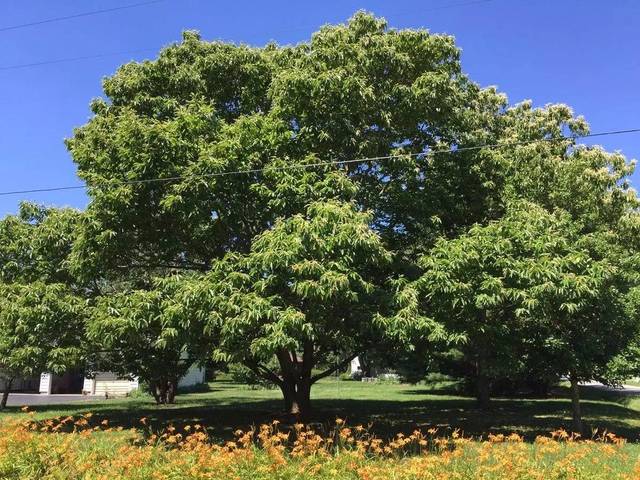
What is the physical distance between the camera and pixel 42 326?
38.7 ft

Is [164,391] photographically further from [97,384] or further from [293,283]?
[293,283]

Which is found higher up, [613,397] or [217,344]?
[217,344]

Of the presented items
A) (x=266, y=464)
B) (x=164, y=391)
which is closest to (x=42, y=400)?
(x=164, y=391)

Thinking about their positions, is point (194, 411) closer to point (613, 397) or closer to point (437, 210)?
point (437, 210)

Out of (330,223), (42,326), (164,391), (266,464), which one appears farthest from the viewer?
(164,391)

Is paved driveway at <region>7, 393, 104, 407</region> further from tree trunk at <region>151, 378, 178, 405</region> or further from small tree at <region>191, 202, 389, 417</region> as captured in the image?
small tree at <region>191, 202, 389, 417</region>

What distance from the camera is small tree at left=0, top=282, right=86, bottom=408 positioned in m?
11.8

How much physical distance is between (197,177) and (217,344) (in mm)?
2948

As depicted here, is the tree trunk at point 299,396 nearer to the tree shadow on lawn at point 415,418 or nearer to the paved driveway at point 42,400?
the tree shadow on lawn at point 415,418

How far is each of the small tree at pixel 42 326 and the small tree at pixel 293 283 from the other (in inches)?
157

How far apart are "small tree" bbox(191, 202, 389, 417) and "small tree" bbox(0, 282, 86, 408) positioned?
398 cm

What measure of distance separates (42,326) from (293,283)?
5714 mm

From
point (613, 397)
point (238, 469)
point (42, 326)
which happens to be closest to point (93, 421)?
point (42, 326)

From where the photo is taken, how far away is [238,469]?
6.54 m
